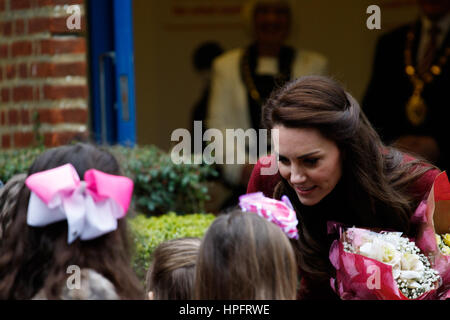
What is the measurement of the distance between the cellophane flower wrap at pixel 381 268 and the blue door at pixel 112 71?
212 centimetres

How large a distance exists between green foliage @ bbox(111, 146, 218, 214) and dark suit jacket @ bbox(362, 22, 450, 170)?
1.43 meters

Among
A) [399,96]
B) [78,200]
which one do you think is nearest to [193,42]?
[399,96]

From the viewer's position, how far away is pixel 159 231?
359 cm

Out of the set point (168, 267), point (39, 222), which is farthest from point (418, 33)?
point (39, 222)

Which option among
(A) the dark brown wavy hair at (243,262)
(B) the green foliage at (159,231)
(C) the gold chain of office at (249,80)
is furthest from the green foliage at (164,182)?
(A) the dark brown wavy hair at (243,262)

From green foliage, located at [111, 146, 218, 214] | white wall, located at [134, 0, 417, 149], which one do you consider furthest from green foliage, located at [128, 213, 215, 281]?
white wall, located at [134, 0, 417, 149]

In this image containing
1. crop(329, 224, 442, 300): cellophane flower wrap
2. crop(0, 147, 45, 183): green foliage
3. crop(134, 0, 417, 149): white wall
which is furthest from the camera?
crop(134, 0, 417, 149): white wall

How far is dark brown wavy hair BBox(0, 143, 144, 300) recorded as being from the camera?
2.37 meters

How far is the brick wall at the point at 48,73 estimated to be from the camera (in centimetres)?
437

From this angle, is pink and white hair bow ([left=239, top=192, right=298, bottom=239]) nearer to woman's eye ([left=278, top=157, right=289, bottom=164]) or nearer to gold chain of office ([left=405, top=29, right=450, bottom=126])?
woman's eye ([left=278, top=157, right=289, bottom=164])

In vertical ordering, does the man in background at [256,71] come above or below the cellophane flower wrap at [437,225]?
above

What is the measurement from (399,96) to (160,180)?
1.83 meters

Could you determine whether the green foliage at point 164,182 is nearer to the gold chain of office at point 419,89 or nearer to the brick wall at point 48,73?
the brick wall at point 48,73

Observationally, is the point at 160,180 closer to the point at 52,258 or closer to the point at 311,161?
the point at 311,161
